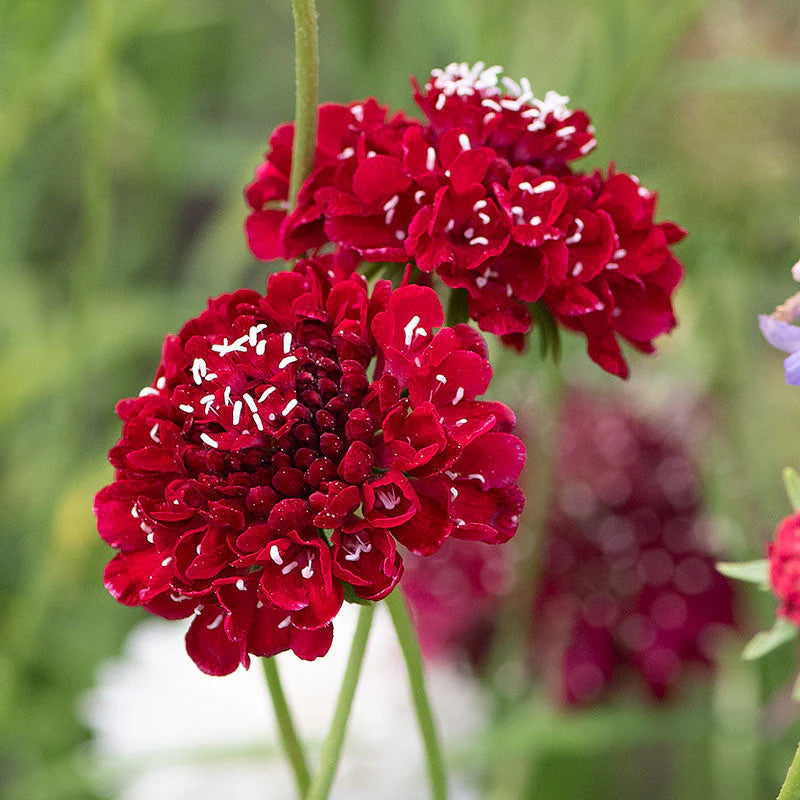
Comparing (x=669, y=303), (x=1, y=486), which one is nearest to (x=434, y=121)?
(x=669, y=303)

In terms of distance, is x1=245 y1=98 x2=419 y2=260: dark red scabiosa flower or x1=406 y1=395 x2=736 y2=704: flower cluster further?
x1=406 y1=395 x2=736 y2=704: flower cluster

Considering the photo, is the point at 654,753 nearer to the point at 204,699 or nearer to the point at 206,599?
the point at 204,699

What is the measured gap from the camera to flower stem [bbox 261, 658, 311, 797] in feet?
1.13

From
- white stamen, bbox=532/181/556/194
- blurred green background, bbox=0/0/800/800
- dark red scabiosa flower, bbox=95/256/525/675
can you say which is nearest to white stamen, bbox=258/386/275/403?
→ dark red scabiosa flower, bbox=95/256/525/675

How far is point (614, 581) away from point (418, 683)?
30 centimetres

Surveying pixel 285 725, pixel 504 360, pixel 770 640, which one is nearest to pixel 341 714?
pixel 285 725

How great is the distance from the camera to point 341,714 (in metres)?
0.35

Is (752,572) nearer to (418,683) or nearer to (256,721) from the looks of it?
(418,683)

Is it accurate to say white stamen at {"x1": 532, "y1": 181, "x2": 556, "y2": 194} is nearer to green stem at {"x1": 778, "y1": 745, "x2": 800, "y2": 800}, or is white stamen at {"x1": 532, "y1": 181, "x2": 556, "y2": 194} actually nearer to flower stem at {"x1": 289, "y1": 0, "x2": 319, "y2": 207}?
flower stem at {"x1": 289, "y1": 0, "x2": 319, "y2": 207}

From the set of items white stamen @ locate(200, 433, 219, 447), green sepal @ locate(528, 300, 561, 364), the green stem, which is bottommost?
the green stem

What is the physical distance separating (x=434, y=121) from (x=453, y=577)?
0.35 m

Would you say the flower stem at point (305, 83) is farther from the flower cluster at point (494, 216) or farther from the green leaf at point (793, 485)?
the green leaf at point (793, 485)

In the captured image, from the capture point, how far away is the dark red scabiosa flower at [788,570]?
0.33m

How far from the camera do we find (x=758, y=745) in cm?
69
